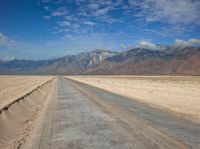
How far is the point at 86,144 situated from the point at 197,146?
3.29m

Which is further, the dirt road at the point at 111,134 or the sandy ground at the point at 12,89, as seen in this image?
the sandy ground at the point at 12,89

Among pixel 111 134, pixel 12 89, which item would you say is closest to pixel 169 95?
pixel 111 134

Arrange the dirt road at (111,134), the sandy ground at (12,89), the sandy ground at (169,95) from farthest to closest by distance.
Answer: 1. the sandy ground at (12,89)
2. the sandy ground at (169,95)
3. the dirt road at (111,134)

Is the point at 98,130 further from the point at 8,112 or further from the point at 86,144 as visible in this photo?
the point at 8,112

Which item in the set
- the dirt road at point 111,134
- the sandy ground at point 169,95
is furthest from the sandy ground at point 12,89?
the sandy ground at point 169,95

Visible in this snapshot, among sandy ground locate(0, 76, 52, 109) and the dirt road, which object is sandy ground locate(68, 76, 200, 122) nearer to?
the dirt road

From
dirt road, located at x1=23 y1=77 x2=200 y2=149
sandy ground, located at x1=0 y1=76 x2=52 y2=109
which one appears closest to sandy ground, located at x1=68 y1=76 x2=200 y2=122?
dirt road, located at x1=23 y1=77 x2=200 y2=149

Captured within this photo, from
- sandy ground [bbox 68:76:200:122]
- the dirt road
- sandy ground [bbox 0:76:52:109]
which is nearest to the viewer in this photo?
the dirt road

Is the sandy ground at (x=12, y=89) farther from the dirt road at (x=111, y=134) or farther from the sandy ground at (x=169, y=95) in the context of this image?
the sandy ground at (x=169, y=95)

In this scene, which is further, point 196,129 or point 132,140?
point 196,129

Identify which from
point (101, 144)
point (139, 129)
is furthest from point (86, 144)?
point (139, 129)

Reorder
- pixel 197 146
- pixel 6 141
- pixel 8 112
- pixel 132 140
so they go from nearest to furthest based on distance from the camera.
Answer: pixel 197 146, pixel 132 140, pixel 6 141, pixel 8 112

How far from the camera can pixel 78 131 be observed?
9578 millimetres

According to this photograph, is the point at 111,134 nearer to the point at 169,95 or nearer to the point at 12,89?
the point at 169,95
